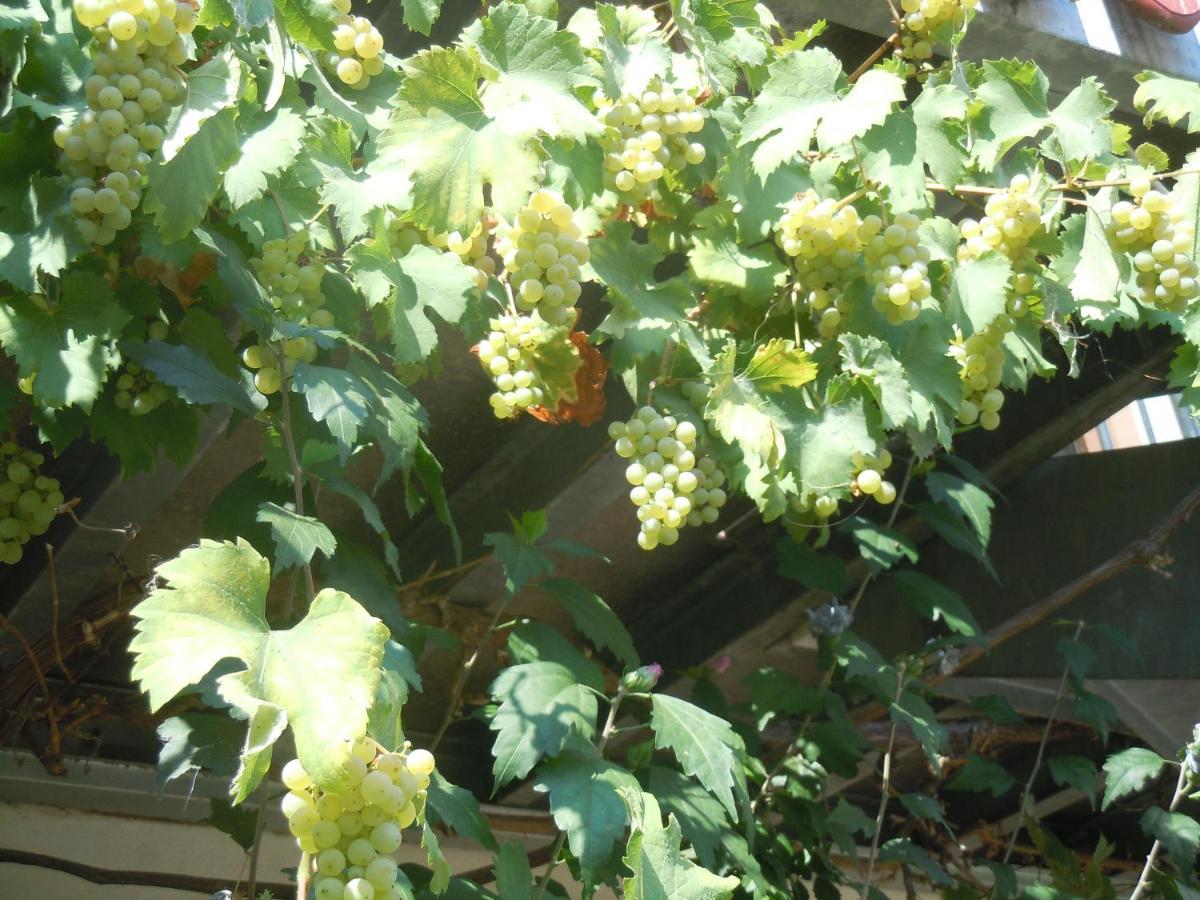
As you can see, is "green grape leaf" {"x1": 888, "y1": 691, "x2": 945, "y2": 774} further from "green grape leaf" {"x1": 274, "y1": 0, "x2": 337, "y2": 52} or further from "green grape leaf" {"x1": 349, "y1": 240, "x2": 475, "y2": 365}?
"green grape leaf" {"x1": 274, "y1": 0, "x2": 337, "y2": 52}

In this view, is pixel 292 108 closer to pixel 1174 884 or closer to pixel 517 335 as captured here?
pixel 517 335

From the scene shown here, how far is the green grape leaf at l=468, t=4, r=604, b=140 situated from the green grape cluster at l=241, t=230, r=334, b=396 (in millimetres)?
309

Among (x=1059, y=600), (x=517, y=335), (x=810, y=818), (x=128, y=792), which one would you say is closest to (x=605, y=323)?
(x=517, y=335)

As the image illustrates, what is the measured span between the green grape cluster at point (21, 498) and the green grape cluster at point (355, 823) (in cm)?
108

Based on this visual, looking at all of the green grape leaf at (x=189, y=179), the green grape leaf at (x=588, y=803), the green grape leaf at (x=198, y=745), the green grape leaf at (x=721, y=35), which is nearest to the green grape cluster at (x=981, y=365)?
the green grape leaf at (x=721, y=35)

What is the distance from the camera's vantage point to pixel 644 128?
1.56m

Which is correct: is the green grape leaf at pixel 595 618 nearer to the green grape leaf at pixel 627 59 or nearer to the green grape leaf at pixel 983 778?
the green grape leaf at pixel 627 59

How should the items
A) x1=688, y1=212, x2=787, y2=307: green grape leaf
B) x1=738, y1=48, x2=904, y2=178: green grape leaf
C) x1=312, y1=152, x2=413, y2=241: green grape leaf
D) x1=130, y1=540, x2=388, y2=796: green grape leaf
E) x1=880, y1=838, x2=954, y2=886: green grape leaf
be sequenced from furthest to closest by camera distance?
x1=880, y1=838, x2=954, y2=886: green grape leaf < x1=688, y1=212, x2=787, y2=307: green grape leaf < x1=738, y1=48, x2=904, y2=178: green grape leaf < x1=312, y1=152, x2=413, y2=241: green grape leaf < x1=130, y1=540, x2=388, y2=796: green grape leaf

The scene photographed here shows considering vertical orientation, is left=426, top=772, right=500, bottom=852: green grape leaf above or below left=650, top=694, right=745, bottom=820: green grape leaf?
below

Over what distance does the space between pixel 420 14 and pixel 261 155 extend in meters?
0.29

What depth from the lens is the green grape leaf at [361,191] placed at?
1.42 m

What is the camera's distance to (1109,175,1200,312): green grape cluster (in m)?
1.65

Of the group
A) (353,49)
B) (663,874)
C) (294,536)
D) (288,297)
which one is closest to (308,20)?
(353,49)

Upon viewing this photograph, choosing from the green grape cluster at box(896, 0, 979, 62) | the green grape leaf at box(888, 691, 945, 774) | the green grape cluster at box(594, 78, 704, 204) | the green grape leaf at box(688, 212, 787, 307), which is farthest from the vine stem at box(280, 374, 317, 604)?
the green grape leaf at box(888, 691, 945, 774)
